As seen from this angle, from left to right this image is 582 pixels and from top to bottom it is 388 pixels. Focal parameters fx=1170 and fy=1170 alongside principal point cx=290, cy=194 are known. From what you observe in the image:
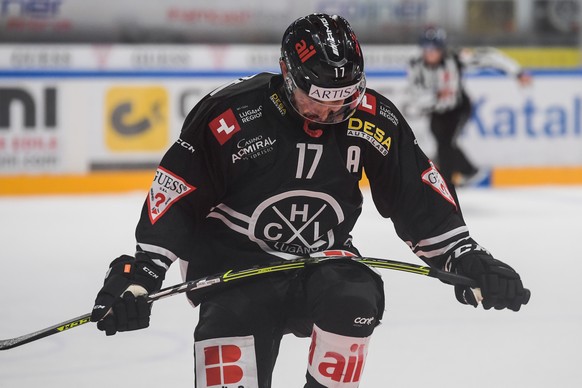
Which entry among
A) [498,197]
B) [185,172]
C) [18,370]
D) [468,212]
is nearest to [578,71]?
[498,197]

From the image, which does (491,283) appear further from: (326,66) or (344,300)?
(326,66)

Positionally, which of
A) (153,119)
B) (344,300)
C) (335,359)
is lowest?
(335,359)

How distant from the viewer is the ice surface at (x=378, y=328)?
3.69 metres

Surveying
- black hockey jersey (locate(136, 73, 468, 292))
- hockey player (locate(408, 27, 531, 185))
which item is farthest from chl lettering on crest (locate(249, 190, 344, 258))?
hockey player (locate(408, 27, 531, 185))

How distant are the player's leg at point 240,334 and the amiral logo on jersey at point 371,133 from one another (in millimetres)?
374

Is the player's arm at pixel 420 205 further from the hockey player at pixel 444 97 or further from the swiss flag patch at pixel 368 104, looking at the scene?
the hockey player at pixel 444 97

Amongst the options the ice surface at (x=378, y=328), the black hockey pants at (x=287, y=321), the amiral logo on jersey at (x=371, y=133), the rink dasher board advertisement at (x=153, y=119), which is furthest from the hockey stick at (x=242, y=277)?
the rink dasher board advertisement at (x=153, y=119)

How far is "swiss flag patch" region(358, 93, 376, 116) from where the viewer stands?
2.69m

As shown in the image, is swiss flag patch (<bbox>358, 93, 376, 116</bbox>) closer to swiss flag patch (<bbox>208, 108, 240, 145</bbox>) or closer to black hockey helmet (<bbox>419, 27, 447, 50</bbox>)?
swiss flag patch (<bbox>208, 108, 240, 145</bbox>)

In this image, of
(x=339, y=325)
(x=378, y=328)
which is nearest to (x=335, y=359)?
(x=339, y=325)

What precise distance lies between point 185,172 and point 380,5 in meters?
8.70

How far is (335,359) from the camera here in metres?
2.46

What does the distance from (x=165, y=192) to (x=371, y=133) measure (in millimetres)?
487

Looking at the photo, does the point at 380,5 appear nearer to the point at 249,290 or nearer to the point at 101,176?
→ the point at 101,176
